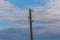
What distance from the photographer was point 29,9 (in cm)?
17762

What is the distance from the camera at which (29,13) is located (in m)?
178

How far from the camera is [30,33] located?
178m

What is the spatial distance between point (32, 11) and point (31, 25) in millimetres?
1701

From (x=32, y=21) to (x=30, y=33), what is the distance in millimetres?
1497

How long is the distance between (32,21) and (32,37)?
194 centimetres

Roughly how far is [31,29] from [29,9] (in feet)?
8.00

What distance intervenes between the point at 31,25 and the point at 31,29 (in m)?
0.50

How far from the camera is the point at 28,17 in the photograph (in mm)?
177875

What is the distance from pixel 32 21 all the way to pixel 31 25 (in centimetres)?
50

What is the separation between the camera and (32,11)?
17750 centimetres

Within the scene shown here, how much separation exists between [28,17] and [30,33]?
1.96 metres

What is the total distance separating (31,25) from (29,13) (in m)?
1.48

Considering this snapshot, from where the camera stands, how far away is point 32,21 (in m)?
178
